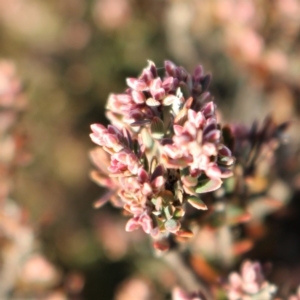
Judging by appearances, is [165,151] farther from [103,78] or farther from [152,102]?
[103,78]

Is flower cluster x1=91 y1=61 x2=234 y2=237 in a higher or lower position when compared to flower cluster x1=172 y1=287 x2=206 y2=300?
higher

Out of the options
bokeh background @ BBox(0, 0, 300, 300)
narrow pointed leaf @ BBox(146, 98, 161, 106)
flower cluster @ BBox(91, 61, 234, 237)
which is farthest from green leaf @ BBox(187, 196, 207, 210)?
bokeh background @ BBox(0, 0, 300, 300)

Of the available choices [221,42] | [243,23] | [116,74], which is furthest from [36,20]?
[243,23]

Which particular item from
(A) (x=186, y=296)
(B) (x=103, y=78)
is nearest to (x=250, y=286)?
(A) (x=186, y=296)

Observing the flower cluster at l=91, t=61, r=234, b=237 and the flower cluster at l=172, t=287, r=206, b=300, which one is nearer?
A: the flower cluster at l=91, t=61, r=234, b=237

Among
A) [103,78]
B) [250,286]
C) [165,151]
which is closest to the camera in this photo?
[165,151]

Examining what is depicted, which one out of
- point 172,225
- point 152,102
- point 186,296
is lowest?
point 186,296

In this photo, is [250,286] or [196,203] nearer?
[196,203]

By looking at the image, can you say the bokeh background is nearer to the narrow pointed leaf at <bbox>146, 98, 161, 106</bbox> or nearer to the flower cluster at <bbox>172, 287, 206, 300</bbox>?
the flower cluster at <bbox>172, 287, 206, 300</bbox>
